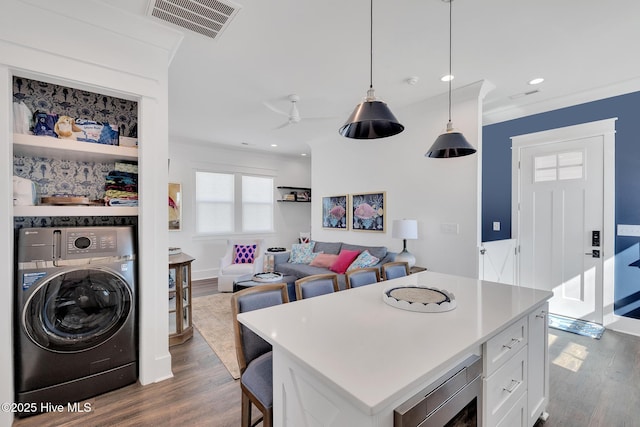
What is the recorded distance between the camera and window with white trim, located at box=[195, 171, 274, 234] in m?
5.95

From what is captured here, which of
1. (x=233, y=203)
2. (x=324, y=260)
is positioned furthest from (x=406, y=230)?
(x=233, y=203)

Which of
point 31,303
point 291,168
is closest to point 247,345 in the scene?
point 31,303

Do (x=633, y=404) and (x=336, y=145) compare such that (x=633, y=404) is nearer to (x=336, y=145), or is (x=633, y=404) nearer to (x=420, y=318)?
(x=420, y=318)

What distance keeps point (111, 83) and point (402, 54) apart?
2375mm

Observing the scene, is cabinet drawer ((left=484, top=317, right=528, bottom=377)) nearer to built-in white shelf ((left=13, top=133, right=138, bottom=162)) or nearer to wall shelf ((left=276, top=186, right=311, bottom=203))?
built-in white shelf ((left=13, top=133, right=138, bottom=162))

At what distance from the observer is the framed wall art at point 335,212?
5051mm

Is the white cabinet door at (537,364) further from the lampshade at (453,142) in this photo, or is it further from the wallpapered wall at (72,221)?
the wallpapered wall at (72,221)

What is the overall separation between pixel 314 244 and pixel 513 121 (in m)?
3.57

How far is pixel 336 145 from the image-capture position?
17.0 ft

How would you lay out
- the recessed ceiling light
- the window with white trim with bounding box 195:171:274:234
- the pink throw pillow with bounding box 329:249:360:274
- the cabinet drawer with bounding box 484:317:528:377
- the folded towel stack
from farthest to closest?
the window with white trim with bounding box 195:171:274:234, the pink throw pillow with bounding box 329:249:360:274, the recessed ceiling light, the folded towel stack, the cabinet drawer with bounding box 484:317:528:377

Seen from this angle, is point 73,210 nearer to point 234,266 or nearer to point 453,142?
point 453,142

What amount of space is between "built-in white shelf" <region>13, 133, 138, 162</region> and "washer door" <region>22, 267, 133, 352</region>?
875mm

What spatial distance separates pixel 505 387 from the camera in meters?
1.41

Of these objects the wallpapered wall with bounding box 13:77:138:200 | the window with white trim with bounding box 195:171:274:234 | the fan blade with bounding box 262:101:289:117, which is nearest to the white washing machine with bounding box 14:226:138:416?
the wallpapered wall with bounding box 13:77:138:200
